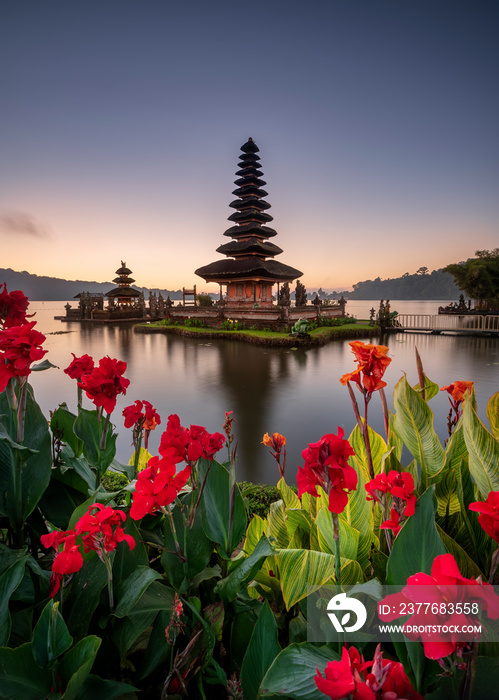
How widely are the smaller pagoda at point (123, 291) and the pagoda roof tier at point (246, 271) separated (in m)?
10.7

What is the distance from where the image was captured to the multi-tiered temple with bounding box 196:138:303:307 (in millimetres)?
24031

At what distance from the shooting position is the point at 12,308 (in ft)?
5.16

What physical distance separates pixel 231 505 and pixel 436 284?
124 meters

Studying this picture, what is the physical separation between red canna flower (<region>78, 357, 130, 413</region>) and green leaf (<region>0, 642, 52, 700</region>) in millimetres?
714

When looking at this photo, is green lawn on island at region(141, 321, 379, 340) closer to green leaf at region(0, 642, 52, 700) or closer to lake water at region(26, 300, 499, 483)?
lake water at region(26, 300, 499, 483)

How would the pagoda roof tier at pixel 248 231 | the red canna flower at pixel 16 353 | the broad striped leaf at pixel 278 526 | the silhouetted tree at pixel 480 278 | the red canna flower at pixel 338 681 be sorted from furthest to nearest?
the silhouetted tree at pixel 480 278
the pagoda roof tier at pixel 248 231
the broad striped leaf at pixel 278 526
the red canna flower at pixel 16 353
the red canna flower at pixel 338 681

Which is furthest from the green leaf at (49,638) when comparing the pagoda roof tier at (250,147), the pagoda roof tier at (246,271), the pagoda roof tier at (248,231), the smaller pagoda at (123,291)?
the smaller pagoda at (123,291)

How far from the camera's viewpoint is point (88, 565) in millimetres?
1144

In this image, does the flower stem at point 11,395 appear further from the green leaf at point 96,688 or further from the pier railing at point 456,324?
the pier railing at point 456,324

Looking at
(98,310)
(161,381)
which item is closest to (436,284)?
(98,310)

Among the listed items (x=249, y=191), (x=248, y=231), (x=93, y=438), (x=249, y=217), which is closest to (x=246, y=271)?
(x=248, y=231)

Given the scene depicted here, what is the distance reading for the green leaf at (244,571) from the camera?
1042 millimetres

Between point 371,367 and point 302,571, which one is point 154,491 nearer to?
point 302,571

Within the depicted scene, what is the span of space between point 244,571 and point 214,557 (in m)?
0.60
